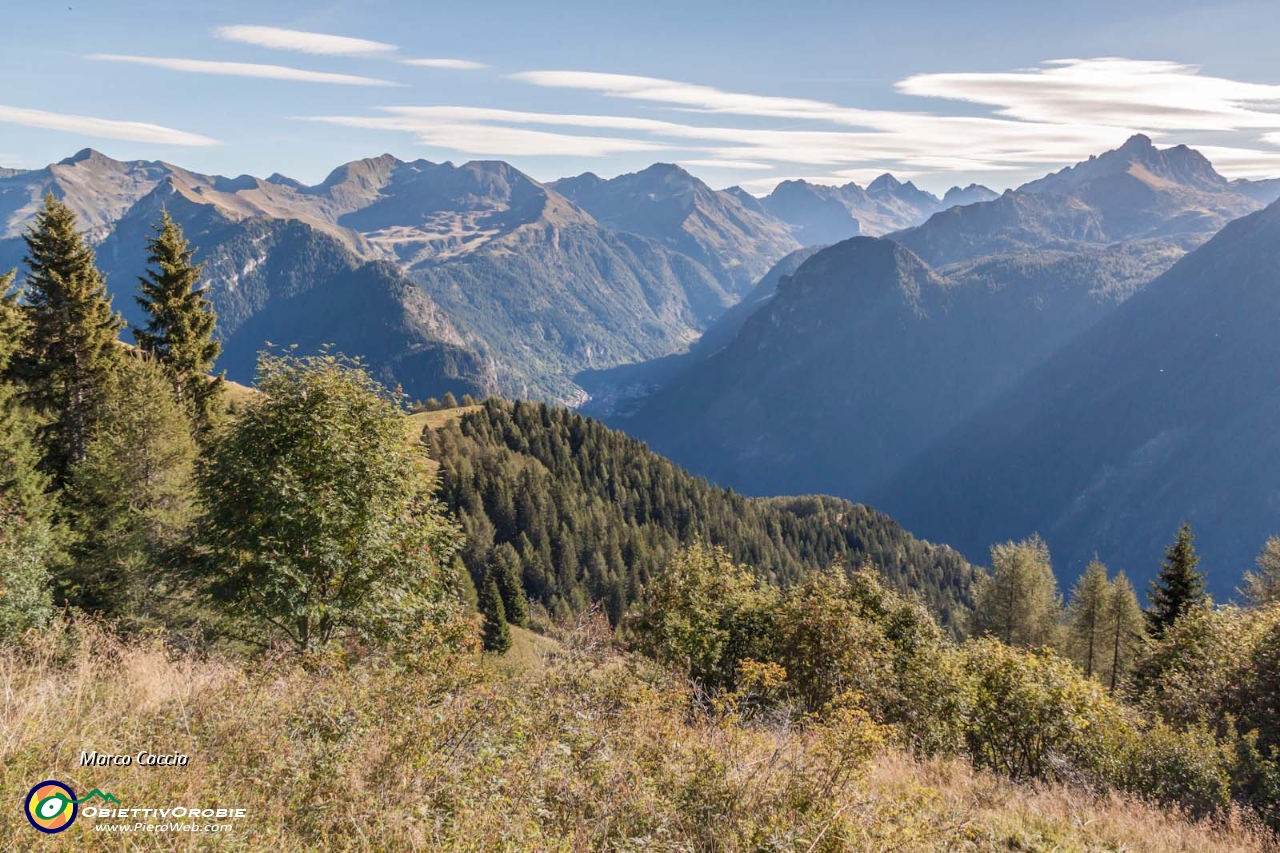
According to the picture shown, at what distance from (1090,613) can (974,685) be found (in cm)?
5989

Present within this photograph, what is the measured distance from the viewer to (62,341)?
33.3 metres

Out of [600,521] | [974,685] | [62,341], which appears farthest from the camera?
[600,521]

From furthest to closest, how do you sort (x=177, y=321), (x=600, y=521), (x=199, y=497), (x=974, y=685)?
(x=600, y=521) → (x=177, y=321) → (x=199, y=497) → (x=974, y=685)

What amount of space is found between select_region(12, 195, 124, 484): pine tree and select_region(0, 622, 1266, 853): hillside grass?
87.4 feet

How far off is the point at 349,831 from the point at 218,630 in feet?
51.8

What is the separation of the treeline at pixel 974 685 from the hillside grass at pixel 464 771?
1.97 m

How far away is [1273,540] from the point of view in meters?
63.9

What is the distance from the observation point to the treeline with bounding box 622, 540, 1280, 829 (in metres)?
15.5

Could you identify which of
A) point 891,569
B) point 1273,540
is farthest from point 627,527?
point 1273,540

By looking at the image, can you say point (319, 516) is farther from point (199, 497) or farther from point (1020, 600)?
point (1020, 600)

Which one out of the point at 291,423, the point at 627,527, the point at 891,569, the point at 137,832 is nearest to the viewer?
the point at 137,832

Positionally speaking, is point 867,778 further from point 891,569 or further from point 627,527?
point 891,569

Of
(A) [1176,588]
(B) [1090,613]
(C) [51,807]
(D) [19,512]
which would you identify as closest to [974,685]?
(C) [51,807]

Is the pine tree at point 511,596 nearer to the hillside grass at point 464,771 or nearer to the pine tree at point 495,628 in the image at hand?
the pine tree at point 495,628
